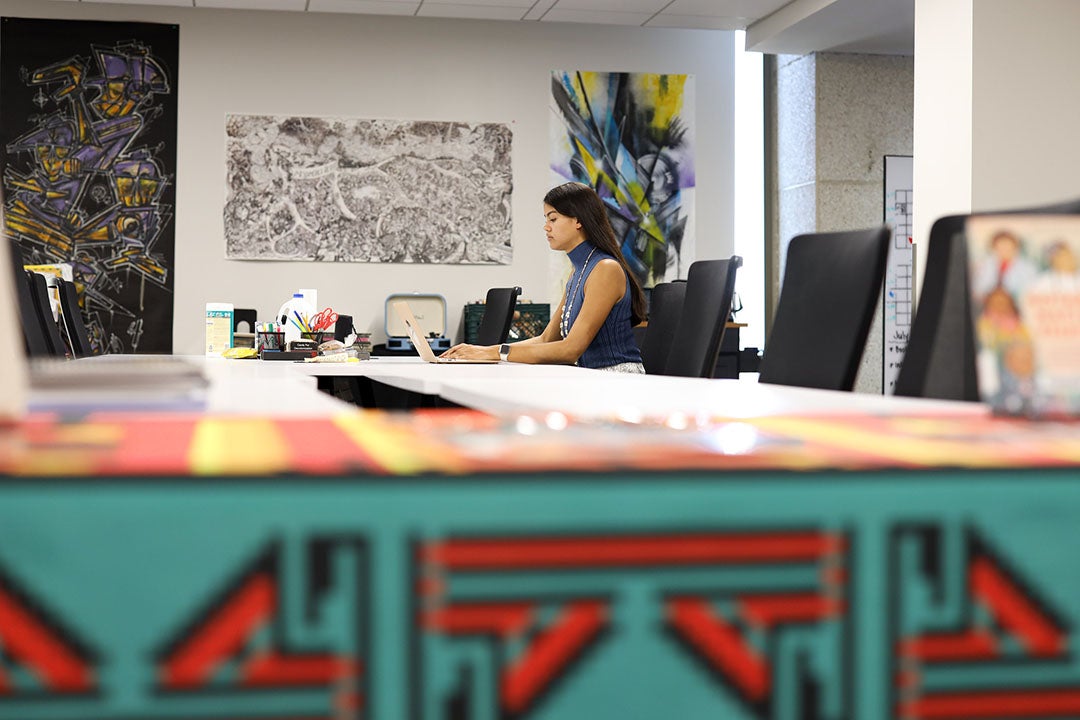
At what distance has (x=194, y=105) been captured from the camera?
6227mm

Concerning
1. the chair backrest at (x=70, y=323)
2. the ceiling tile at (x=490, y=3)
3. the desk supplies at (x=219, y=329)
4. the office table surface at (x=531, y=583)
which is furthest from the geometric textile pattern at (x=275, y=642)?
the ceiling tile at (x=490, y=3)

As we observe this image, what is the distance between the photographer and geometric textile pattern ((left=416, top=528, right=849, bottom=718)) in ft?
1.63

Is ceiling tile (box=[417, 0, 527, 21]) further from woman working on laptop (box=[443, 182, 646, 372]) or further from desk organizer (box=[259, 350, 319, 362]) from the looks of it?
desk organizer (box=[259, 350, 319, 362])

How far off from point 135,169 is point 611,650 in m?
6.26

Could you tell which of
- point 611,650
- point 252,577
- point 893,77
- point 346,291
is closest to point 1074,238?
point 611,650

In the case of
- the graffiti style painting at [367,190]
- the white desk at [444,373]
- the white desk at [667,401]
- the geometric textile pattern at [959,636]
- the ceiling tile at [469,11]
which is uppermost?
the ceiling tile at [469,11]

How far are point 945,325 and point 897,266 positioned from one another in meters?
5.49

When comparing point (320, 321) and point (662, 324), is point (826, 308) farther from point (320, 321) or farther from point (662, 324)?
point (320, 321)

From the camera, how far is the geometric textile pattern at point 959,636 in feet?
1.75

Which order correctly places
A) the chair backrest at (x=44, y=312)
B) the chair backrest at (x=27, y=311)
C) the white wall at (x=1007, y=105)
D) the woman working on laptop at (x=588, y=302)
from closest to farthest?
the chair backrest at (x=27, y=311) < the woman working on laptop at (x=588, y=302) < the chair backrest at (x=44, y=312) < the white wall at (x=1007, y=105)

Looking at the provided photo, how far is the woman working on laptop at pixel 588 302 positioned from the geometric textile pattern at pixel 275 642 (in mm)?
2522

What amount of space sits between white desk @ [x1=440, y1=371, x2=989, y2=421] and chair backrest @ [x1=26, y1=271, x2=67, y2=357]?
8.03ft

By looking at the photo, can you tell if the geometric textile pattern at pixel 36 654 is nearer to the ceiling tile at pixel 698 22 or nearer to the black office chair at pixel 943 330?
the black office chair at pixel 943 330

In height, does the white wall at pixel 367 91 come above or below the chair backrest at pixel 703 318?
above
